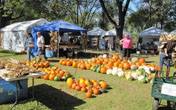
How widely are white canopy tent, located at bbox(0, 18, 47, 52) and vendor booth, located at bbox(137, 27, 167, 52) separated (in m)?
11.8

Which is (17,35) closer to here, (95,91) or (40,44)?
(40,44)

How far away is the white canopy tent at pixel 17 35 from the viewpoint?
55.5 ft

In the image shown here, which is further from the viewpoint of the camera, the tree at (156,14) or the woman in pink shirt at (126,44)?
the tree at (156,14)

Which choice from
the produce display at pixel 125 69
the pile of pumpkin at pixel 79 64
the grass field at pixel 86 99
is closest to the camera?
the grass field at pixel 86 99

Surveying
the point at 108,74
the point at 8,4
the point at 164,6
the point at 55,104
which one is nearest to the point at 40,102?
the point at 55,104

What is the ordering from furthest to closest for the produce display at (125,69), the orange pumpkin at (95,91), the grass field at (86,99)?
1. the produce display at (125,69)
2. the orange pumpkin at (95,91)
3. the grass field at (86,99)

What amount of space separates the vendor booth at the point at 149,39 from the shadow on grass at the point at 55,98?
1666cm

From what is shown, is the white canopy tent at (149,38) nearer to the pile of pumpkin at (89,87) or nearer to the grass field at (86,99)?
the grass field at (86,99)

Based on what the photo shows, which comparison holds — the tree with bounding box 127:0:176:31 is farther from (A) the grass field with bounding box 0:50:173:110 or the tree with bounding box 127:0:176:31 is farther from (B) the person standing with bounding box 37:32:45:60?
(A) the grass field with bounding box 0:50:173:110

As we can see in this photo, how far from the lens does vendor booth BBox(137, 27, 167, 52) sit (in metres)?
20.2

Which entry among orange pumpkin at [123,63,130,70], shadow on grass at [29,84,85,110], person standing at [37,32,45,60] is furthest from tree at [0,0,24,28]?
shadow on grass at [29,84,85,110]

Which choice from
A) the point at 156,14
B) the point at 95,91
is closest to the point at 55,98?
the point at 95,91

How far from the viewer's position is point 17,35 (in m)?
18.1

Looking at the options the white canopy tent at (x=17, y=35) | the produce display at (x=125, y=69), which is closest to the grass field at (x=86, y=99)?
the produce display at (x=125, y=69)
